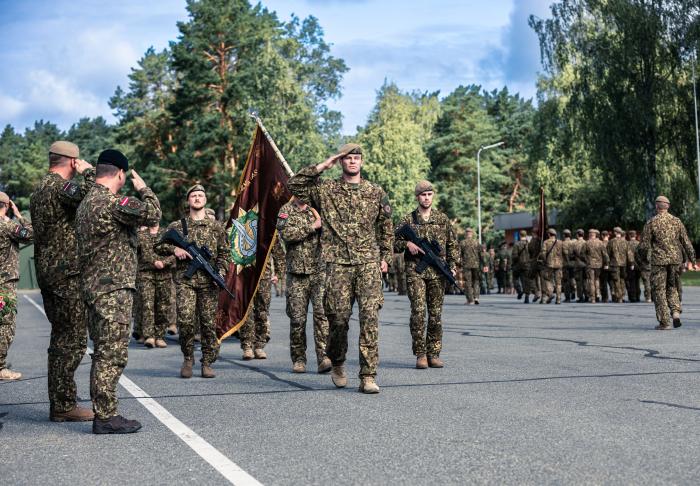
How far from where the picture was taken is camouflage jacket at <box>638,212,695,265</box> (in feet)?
52.5

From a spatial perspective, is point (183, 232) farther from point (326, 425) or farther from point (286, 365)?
point (326, 425)

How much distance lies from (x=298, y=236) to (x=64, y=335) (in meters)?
3.93

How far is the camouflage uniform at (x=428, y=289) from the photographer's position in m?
11.0

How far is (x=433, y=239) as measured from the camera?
11.2 m

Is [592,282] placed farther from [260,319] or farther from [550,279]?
[260,319]

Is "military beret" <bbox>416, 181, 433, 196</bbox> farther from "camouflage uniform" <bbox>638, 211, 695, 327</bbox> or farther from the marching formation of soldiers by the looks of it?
"camouflage uniform" <bbox>638, 211, 695, 327</bbox>

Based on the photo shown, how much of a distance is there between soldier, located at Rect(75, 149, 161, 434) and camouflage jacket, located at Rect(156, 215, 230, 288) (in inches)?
139

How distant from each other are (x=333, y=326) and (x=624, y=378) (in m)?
2.73

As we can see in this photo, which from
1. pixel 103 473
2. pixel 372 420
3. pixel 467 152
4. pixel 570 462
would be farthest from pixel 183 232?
pixel 467 152

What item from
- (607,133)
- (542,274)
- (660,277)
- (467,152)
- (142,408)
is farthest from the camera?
(467,152)

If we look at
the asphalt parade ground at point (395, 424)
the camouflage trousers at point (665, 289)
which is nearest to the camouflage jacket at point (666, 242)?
the camouflage trousers at point (665, 289)

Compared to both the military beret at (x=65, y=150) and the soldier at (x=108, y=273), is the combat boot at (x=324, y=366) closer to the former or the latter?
the soldier at (x=108, y=273)

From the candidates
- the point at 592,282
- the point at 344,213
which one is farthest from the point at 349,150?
the point at 592,282

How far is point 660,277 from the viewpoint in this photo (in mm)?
16000
